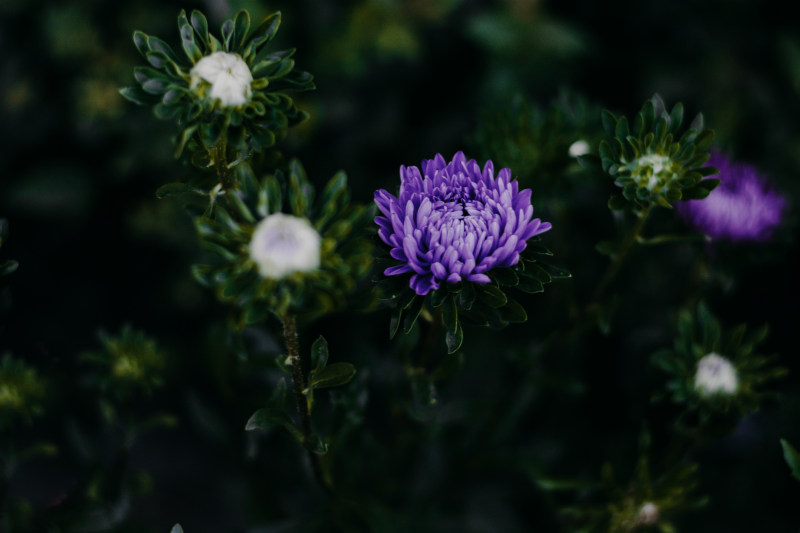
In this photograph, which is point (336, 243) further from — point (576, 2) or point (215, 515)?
point (576, 2)

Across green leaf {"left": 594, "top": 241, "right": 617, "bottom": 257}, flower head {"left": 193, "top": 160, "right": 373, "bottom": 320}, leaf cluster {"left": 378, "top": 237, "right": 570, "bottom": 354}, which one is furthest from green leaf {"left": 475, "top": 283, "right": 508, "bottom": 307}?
green leaf {"left": 594, "top": 241, "right": 617, "bottom": 257}

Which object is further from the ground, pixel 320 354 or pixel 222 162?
pixel 222 162

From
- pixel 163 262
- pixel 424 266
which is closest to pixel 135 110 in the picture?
pixel 163 262

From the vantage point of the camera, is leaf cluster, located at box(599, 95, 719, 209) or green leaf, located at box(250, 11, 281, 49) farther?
leaf cluster, located at box(599, 95, 719, 209)

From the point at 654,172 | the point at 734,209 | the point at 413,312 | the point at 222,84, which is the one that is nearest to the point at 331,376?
the point at 413,312

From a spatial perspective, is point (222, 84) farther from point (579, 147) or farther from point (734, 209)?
point (734, 209)

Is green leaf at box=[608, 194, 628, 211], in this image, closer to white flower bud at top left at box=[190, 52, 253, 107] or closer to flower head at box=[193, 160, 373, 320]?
flower head at box=[193, 160, 373, 320]
